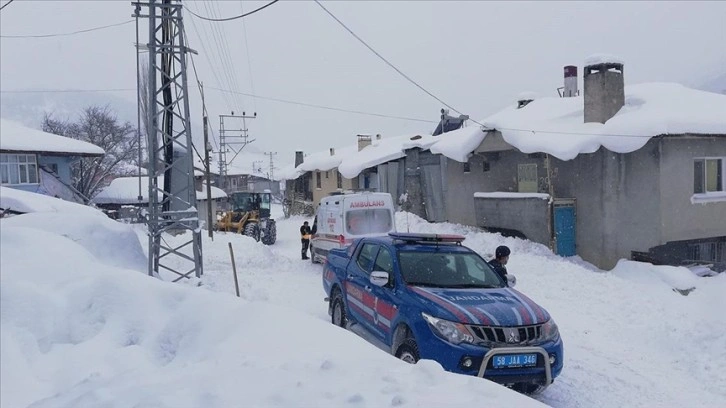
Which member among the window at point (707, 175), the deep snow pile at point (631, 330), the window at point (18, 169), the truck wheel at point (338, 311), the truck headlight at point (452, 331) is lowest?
the deep snow pile at point (631, 330)

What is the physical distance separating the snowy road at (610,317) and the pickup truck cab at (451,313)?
34.8 inches

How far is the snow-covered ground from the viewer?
3762mm

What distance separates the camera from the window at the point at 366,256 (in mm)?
8021

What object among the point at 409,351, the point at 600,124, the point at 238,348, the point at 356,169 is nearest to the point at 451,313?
the point at 409,351

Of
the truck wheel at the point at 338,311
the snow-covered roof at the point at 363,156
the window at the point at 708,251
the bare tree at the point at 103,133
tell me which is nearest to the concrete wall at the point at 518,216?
the window at the point at 708,251

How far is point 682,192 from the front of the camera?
14586mm

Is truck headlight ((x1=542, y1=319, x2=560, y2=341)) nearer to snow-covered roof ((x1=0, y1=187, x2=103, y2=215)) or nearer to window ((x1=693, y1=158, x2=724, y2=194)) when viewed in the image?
window ((x1=693, y1=158, x2=724, y2=194))

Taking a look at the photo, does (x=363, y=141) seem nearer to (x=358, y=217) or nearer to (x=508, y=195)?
(x=508, y=195)

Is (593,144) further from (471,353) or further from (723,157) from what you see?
(471,353)

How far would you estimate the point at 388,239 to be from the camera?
315 inches

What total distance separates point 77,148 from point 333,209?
17466 millimetres

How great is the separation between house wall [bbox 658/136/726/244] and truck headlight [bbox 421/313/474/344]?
35.1 ft

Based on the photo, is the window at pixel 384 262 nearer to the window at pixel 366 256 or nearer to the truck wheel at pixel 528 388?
the window at pixel 366 256

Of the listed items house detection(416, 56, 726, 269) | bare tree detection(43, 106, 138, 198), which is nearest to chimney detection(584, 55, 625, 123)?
house detection(416, 56, 726, 269)
